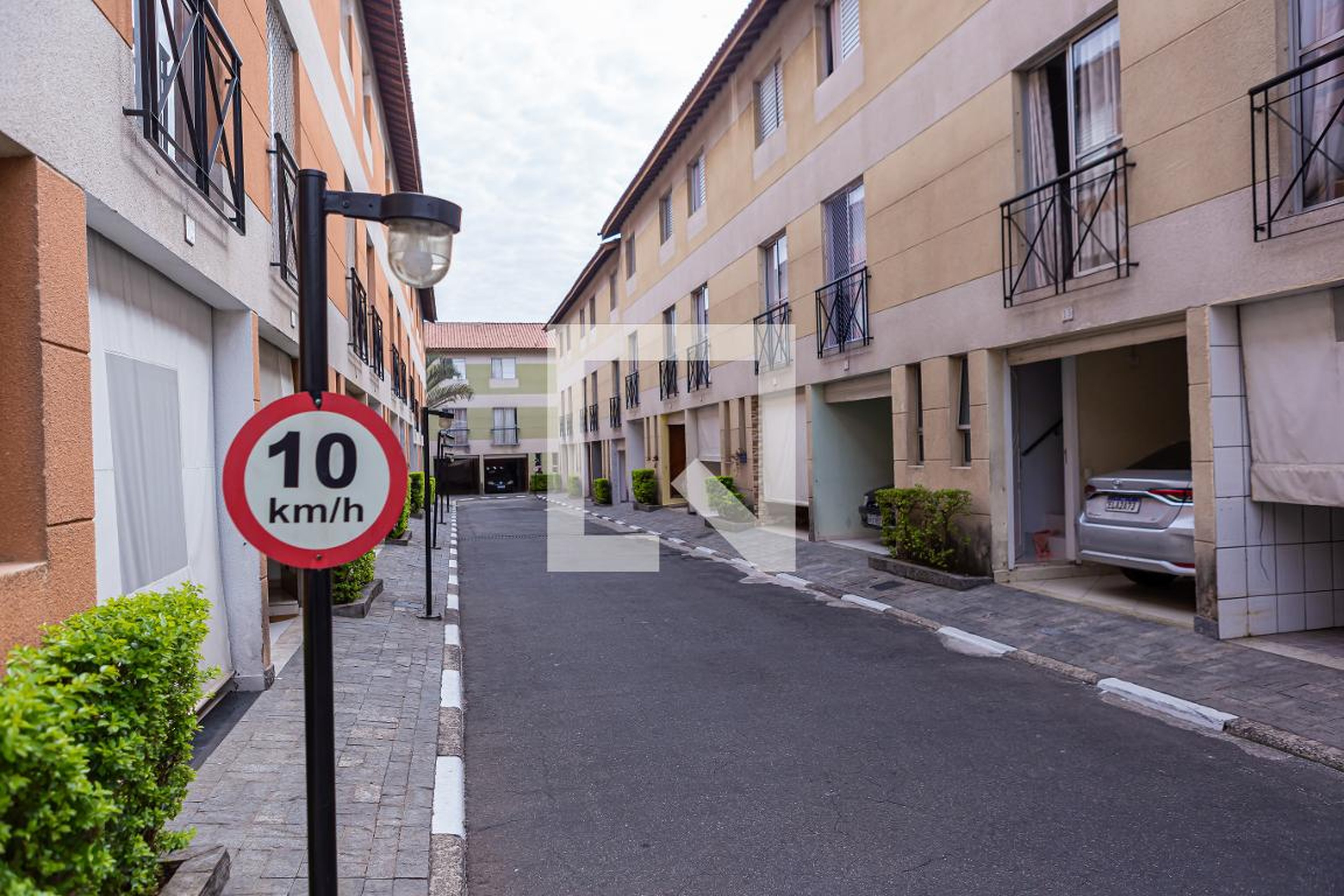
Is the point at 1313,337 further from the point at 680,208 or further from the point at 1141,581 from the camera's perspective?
the point at 680,208

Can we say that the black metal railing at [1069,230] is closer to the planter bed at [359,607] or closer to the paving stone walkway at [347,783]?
the paving stone walkway at [347,783]

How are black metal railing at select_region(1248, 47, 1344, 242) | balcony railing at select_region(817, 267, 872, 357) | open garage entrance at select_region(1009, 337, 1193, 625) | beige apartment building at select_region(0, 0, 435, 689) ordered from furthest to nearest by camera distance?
balcony railing at select_region(817, 267, 872, 357)
open garage entrance at select_region(1009, 337, 1193, 625)
black metal railing at select_region(1248, 47, 1344, 242)
beige apartment building at select_region(0, 0, 435, 689)

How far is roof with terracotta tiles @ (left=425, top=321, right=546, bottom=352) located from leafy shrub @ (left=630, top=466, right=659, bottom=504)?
26.6 meters

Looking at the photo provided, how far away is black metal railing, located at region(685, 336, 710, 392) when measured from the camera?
20344 mm

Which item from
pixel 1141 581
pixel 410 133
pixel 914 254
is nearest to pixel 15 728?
pixel 1141 581

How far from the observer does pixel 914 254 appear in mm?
11375

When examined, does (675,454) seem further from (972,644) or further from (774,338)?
(972,644)

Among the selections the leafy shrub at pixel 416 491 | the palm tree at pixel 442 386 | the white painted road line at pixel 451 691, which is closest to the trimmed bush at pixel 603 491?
the leafy shrub at pixel 416 491

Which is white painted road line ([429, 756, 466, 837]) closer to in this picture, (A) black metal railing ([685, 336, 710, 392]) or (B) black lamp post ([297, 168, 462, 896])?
(B) black lamp post ([297, 168, 462, 896])

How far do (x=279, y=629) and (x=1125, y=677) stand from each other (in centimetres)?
712

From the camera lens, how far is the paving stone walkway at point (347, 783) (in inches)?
142

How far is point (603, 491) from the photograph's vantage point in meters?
30.4

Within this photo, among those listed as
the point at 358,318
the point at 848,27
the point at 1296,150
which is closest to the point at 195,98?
the point at 1296,150

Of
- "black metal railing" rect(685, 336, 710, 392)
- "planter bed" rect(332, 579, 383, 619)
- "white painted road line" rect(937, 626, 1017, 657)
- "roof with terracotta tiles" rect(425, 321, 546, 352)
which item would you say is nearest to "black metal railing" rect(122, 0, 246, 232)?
"planter bed" rect(332, 579, 383, 619)
